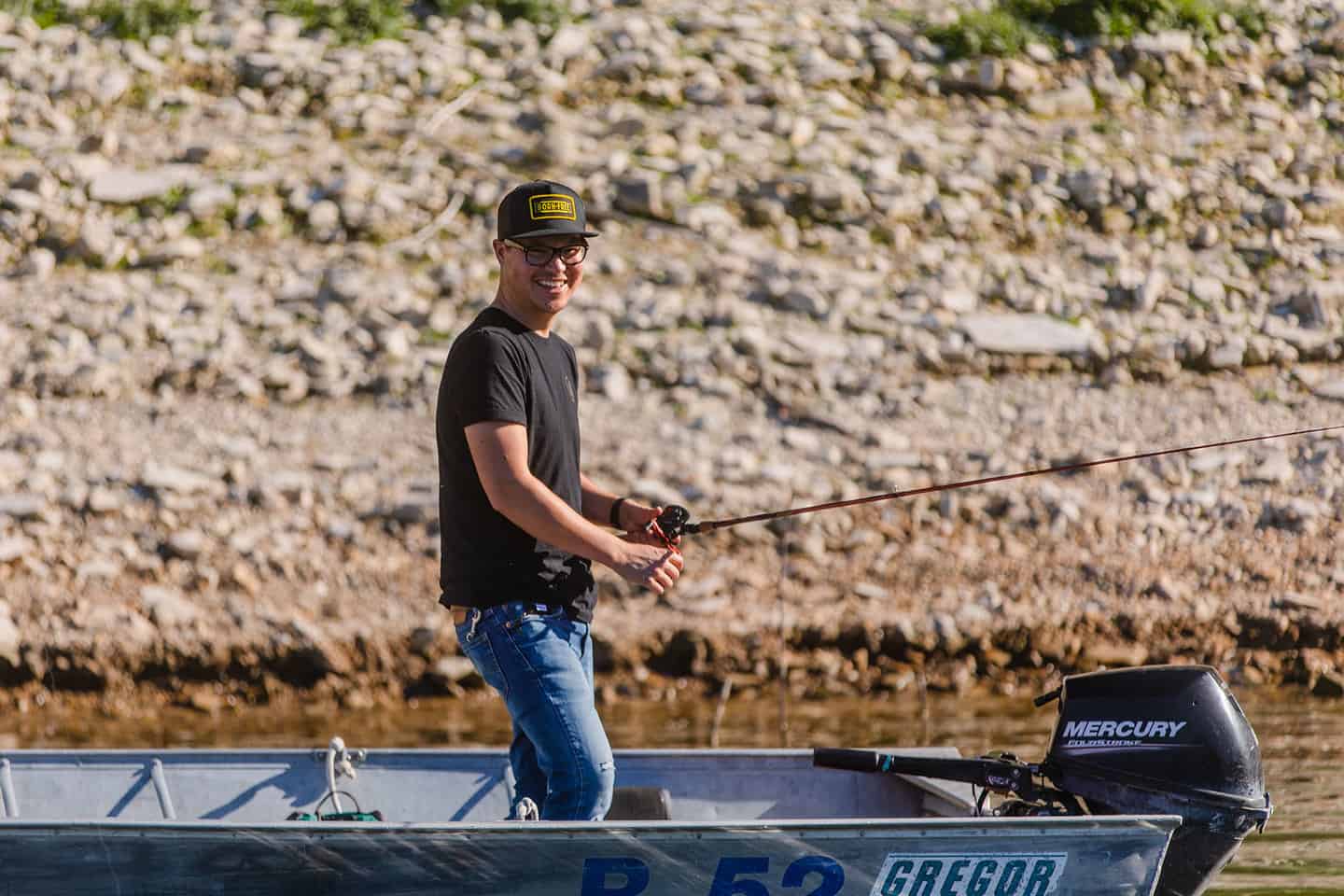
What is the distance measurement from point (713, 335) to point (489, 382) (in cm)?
788

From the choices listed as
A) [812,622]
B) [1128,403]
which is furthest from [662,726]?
[1128,403]

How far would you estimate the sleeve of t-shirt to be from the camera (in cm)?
439

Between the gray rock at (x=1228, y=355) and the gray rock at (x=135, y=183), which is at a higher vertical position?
the gray rock at (x=135, y=183)

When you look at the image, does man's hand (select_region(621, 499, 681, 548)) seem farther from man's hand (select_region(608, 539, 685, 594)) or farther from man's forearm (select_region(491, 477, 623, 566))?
man's forearm (select_region(491, 477, 623, 566))

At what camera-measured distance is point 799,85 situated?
15250 millimetres

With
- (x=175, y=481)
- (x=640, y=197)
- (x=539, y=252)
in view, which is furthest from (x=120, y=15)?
(x=539, y=252)

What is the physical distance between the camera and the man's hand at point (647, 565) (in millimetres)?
4504

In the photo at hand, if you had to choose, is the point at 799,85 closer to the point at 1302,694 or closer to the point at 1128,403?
the point at 1128,403

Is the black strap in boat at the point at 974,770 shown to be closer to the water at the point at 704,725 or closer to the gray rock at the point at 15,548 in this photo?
the water at the point at 704,725

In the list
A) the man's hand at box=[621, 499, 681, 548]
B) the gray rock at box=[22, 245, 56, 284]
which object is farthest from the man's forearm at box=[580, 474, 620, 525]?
the gray rock at box=[22, 245, 56, 284]

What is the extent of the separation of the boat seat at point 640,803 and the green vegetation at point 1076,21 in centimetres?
1127

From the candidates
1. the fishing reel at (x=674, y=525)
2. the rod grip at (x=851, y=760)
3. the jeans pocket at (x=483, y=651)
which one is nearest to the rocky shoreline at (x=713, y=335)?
the rod grip at (x=851, y=760)

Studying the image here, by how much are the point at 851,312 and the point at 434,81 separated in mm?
4714

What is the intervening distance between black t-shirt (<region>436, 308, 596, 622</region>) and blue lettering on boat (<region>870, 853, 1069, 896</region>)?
1132 mm
